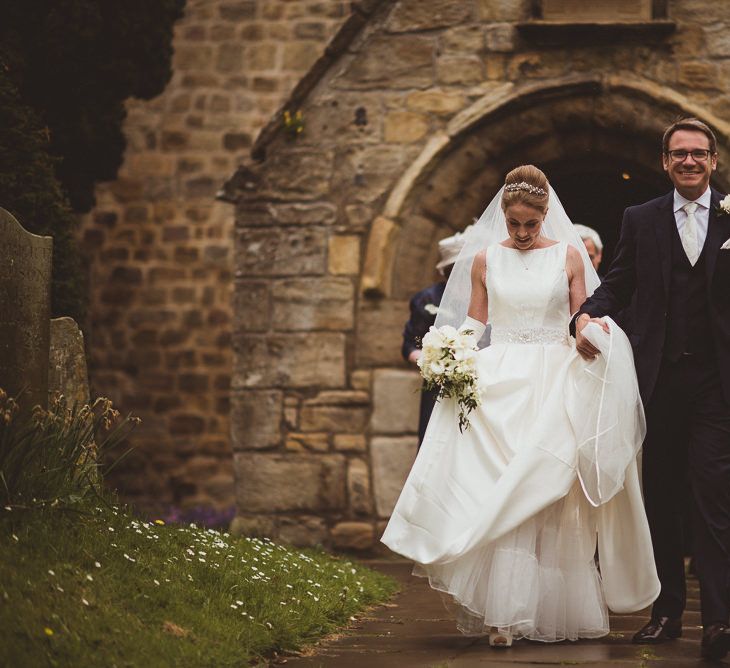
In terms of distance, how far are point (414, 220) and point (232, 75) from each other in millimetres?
5431

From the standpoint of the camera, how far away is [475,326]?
5770 millimetres

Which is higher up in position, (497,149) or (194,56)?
(194,56)

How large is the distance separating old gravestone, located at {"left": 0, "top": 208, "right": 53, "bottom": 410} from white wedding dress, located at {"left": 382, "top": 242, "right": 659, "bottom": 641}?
1.70 metres

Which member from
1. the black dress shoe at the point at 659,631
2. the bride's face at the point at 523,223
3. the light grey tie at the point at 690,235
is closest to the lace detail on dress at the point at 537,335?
the bride's face at the point at 523,223

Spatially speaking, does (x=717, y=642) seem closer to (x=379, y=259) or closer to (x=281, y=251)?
(x=379, y=259)

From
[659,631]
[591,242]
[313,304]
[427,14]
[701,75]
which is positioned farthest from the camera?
[313,304]

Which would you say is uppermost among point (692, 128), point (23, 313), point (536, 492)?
point (692, 128)

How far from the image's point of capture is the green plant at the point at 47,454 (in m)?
5.12

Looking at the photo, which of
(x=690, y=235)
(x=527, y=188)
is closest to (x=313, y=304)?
(x=527, y=188)

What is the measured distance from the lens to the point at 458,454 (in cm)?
538

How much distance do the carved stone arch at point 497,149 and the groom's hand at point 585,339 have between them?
3492 millimetres

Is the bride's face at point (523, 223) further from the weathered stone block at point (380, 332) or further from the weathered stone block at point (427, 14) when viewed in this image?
the weathered stone block at point (427, 14)

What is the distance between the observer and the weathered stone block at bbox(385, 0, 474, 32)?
28.9ft

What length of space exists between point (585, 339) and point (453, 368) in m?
0.55
